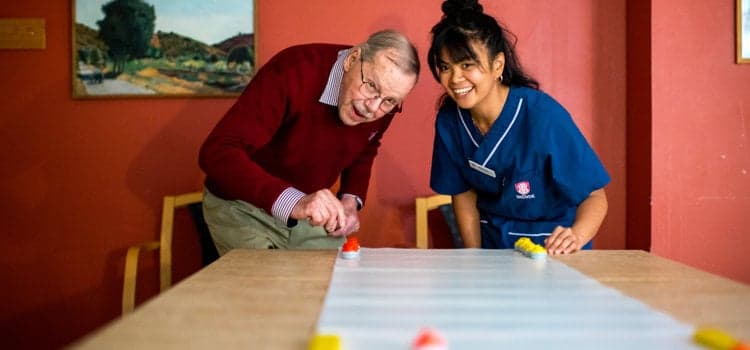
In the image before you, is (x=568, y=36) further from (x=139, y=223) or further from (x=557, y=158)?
(x=139, y=223)

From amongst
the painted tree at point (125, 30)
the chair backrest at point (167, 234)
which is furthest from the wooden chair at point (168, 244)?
the painted tree at point (125, 30)

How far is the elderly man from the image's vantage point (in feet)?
3.90

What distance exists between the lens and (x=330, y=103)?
1383 mm

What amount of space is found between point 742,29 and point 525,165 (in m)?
1.15

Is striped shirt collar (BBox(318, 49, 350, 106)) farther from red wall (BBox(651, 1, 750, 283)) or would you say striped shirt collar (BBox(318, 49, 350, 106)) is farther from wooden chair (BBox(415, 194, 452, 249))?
red wall (BBox(651, 1, 750, 283))

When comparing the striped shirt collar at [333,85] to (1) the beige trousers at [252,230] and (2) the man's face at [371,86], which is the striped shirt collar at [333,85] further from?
(1) the beige trousers at [252,230]

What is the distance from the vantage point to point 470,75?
4.18 feet

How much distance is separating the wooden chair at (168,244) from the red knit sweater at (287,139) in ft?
1.13

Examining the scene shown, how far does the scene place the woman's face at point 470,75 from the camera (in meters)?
1.26

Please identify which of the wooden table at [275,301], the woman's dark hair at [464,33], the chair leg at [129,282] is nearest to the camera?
the wooden table at [275,301]

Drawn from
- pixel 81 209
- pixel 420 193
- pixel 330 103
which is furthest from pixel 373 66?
pixel 81 209

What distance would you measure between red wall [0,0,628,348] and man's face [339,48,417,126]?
673mm

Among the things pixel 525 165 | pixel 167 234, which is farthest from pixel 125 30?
pixel 525 165

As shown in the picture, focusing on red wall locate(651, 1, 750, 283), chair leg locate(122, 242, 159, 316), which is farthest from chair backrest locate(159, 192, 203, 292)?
red wall locate(651, 1, 750, 283)
